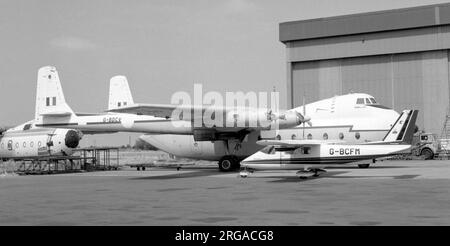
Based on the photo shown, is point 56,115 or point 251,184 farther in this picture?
point 56,115

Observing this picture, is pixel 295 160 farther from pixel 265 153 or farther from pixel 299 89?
pixel 299 89

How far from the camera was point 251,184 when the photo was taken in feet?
75.7

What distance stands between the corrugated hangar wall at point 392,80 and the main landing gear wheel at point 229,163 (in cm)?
3196

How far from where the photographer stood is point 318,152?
83.7 ft

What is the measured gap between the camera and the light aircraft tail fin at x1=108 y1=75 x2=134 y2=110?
38.6 meters

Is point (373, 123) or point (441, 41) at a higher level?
point (441, 41)

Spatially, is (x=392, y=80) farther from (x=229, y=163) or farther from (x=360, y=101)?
(x=229, y=163)

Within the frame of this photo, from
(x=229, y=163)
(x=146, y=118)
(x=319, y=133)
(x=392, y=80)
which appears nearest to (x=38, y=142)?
(x=146, y=118)

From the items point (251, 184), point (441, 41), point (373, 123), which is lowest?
point (251, 184)

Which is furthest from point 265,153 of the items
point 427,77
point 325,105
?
point 427,77

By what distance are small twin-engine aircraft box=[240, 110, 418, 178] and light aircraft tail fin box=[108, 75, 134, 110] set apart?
15218 millimetres

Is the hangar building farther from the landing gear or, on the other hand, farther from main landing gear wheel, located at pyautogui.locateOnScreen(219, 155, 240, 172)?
the landing gear

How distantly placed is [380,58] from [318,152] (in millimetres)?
39184
